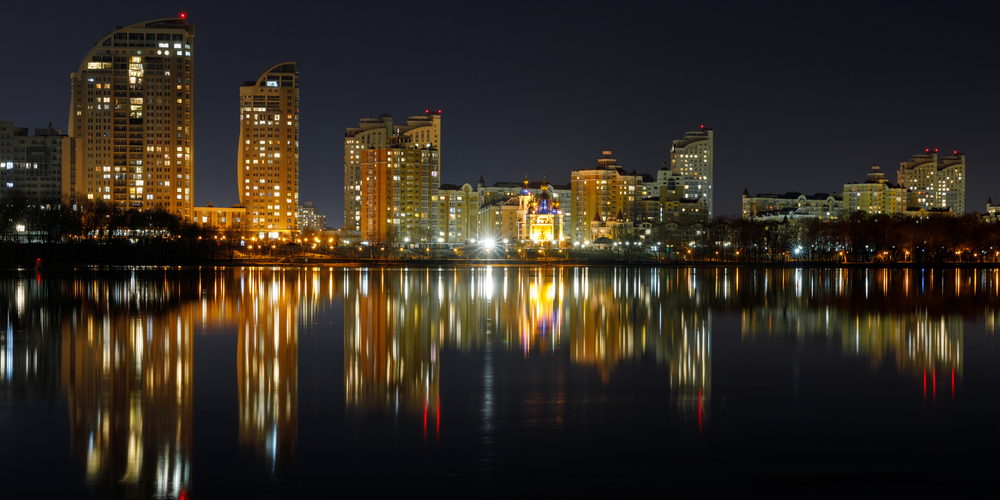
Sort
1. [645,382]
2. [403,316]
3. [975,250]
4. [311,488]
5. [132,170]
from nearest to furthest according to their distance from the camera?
[311,488] < [645,382] < [403,316] < [975,250] < [132,170]

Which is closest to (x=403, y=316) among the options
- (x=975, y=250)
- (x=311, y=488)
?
(x=311, y=488)

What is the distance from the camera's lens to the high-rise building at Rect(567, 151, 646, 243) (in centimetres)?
18100

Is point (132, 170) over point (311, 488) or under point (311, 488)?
over

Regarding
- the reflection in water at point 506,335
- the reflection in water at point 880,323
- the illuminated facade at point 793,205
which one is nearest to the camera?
the reflection in water at point 506,335

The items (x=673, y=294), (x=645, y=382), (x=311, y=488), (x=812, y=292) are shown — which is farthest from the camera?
(x=812, y=292)

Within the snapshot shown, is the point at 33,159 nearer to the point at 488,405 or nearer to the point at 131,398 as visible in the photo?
the point at 131,398

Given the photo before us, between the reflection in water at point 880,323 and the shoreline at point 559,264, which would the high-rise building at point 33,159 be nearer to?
the shoreline at point 559,264

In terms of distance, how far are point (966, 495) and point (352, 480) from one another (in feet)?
21.4

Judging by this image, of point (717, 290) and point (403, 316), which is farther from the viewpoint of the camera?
point (717, 290)

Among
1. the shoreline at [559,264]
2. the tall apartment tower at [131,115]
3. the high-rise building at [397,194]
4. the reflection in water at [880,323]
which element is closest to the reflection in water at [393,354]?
the reflection in water at [880,323]

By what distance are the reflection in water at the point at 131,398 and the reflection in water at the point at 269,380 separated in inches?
34.1

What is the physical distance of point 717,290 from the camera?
39.2 m

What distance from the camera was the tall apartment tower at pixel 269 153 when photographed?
167375 millimetres

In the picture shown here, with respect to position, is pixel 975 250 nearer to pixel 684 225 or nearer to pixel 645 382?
pixel 684 225
